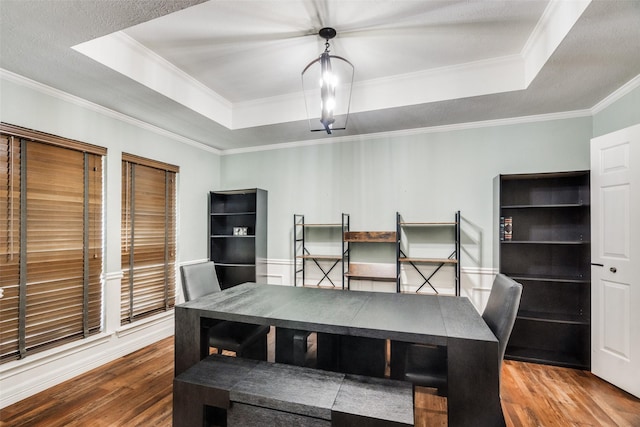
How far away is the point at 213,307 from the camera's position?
2027 mm

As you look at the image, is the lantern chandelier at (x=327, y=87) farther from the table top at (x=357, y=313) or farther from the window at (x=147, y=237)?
the window at (x=147, y=237)

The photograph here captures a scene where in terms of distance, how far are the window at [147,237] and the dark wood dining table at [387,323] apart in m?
1.45

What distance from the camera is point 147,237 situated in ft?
11.2

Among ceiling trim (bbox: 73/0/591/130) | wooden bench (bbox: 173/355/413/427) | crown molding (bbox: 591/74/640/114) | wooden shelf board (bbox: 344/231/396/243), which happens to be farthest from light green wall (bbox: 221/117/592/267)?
wooden bench (bbox: 173/355/413/427)

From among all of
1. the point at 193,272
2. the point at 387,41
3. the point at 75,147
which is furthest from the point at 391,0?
the point at 75,147

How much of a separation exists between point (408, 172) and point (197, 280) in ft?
8.42

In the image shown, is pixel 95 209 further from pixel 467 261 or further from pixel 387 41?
pixel 467 261

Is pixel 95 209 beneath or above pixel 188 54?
beneath

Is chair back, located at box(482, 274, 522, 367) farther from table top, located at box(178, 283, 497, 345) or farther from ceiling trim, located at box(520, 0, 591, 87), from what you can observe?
ceiling trim, located at box(520, 0, 591, 87)

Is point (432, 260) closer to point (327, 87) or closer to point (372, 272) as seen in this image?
point (372, 272)

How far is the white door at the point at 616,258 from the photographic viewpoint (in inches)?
91.0

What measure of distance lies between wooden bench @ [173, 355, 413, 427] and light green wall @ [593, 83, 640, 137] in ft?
9.27

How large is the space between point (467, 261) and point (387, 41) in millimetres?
2398

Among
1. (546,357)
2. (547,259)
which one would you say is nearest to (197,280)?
(546,357)
